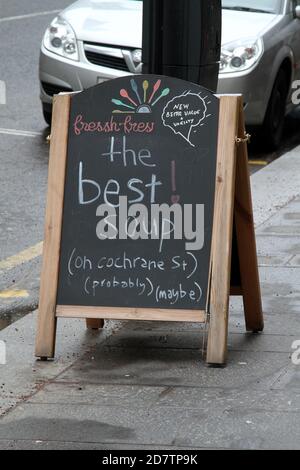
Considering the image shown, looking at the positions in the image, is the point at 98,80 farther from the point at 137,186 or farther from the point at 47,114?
the point at 137,186

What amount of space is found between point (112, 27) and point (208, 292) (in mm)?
6275

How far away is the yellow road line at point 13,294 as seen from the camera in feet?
25.0

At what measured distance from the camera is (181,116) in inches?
243

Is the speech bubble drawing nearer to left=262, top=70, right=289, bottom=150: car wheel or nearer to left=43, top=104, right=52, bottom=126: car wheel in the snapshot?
left=262, top=70, right=289, bottom=150: car wheel

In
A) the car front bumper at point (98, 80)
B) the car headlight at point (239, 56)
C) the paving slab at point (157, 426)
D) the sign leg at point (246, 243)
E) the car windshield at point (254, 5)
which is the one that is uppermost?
the car windshield at point (254, 5)

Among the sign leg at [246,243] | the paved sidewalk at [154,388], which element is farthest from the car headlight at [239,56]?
the sign leg at [246,243]

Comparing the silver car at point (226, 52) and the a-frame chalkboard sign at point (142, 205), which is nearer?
the a-frame chalkboard sign at point (142, 205)

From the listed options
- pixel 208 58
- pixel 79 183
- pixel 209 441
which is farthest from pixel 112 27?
pixel 209 441

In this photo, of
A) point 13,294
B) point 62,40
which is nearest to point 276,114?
point 62,40

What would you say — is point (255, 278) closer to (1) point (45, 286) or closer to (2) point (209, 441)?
(1) point (45, 286)

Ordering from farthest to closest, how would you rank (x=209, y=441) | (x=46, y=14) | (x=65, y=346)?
1. (x=46, y=14)
2. (x=65, y=346)
3. (x=209, y=441)

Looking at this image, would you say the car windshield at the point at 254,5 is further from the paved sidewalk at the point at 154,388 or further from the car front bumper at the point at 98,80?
the paved sidewalk at the point at 154,388

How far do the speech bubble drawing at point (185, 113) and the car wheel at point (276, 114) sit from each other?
583 cm

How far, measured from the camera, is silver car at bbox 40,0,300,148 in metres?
11.6
